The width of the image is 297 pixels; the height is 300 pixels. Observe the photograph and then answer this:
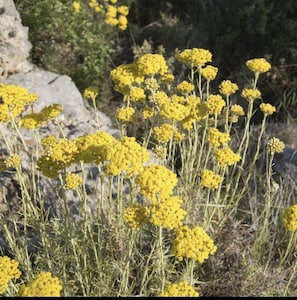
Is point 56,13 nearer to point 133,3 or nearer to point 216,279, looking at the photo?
point 133,3

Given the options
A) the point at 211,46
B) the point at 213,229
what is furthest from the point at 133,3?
the point at 213,229

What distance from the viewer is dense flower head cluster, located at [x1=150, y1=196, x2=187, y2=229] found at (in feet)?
6.38

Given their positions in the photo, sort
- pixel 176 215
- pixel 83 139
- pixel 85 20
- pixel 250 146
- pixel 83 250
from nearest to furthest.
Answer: pixel 176 215
pixel 83 139
pixel 83 250
pixel 250 146
pixel 85 20

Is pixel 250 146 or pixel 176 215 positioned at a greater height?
pixel 176 215

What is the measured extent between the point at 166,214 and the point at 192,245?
169mm

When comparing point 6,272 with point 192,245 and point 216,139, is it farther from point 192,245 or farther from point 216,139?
point 216,139

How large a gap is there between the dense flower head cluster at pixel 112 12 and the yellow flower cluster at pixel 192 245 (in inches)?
177

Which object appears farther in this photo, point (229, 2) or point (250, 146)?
point (229, 2)

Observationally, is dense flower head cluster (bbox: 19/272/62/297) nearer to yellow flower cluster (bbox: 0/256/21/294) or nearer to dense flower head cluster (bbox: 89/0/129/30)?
yellow flower cluster (bbox: 0/256/21/294)

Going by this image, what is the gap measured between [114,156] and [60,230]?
0.99m

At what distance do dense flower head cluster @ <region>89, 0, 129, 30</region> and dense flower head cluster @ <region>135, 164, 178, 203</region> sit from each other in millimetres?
4335

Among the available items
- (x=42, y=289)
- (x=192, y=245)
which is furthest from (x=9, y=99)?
(x=192, y=245)

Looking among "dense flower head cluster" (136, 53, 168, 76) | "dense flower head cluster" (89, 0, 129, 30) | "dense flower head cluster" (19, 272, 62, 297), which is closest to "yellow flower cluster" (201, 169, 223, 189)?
"dense flower head cluster" (136, 53, 168, 76)

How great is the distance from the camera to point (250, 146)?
4699 millimetres
